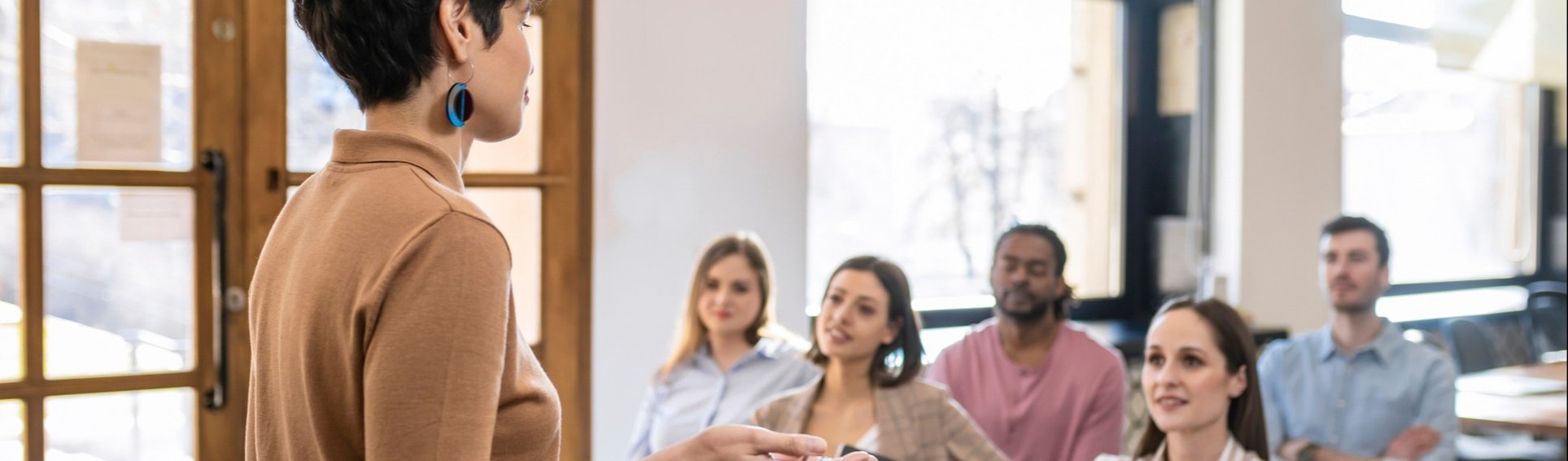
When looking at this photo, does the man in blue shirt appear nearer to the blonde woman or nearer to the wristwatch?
the wristwatch

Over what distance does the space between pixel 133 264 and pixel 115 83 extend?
369mm

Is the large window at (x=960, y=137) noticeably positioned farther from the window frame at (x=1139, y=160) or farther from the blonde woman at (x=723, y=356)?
the blonde woman at (x=723, y=356)

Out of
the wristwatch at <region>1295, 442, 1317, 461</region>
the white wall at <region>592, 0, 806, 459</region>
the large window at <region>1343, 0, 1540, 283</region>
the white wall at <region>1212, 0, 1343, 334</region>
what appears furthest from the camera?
the large window at <region>1343, 0, 1540, 283</region>

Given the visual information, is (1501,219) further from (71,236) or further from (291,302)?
(291,302)

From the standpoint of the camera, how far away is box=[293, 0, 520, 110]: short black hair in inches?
32.4

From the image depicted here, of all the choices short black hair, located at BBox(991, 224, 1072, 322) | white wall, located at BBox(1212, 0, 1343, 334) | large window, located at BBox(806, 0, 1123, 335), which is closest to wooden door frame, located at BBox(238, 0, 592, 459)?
large window, located at BBox(806, 0, 1123, 335)

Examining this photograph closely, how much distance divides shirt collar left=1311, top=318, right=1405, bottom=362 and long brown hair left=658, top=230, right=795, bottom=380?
153 centimetres

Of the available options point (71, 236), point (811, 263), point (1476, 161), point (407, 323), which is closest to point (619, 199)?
point (811, 263)

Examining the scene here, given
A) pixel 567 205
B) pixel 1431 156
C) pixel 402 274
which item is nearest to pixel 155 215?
pixel 567 205

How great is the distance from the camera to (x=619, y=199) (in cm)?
308

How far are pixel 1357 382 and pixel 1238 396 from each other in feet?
3.98

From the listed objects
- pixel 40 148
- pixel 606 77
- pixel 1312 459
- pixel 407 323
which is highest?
pixel 606 77

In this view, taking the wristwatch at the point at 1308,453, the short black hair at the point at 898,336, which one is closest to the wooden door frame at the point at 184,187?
the short black hair at the point at 898,336

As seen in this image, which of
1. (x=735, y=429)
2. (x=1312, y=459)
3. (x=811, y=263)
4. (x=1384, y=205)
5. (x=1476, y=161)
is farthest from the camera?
(x=1476, y=161)
